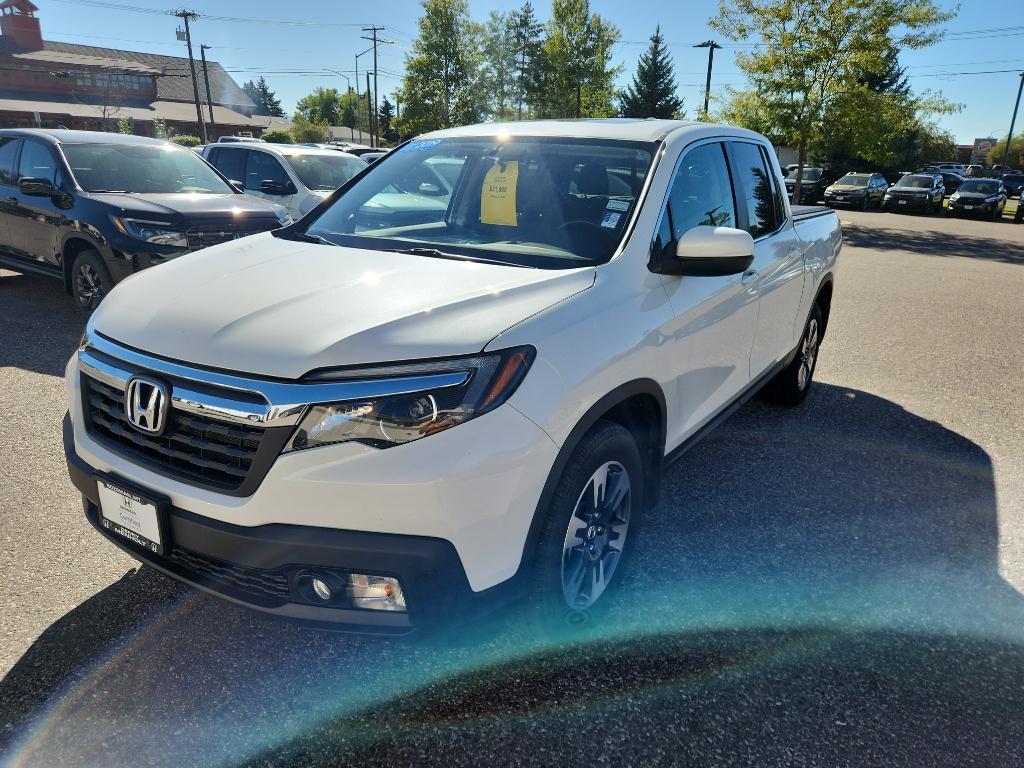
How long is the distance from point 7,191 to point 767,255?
7565 mm

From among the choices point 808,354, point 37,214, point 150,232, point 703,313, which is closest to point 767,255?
point 703,313

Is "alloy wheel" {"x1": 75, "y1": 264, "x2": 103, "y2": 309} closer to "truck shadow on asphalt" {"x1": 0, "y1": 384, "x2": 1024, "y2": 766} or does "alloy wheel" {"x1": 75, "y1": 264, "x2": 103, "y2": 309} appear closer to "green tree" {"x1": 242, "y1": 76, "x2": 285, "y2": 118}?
"truck shadow on asphalt" {"x1": 0, "y1": 384, "x2": 1024, "y2": 766}

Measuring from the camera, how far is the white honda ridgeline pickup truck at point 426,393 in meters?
1.91

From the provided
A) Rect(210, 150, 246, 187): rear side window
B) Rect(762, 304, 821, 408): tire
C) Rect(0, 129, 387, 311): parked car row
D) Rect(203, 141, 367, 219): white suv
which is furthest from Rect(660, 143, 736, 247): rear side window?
Rect(210, 150, 246, 187): rear side window

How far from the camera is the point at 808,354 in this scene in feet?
17.5

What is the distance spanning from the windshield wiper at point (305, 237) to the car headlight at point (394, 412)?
1.33 m

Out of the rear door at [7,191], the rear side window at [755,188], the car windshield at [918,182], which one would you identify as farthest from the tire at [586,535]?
the car windshield at [918,182]

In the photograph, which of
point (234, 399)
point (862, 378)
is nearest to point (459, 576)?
point (234, 399)

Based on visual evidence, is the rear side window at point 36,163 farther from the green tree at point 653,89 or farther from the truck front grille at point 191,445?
the green tree at point 653,89

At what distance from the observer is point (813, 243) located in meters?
4.75

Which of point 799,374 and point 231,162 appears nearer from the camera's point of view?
point 799,374

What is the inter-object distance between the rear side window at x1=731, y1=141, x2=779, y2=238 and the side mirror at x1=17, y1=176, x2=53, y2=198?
621 cm

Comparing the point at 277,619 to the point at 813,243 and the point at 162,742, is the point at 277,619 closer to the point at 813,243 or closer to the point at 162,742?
the point at 162,742

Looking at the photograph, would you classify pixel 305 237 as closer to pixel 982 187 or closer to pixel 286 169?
pixel 286 169
